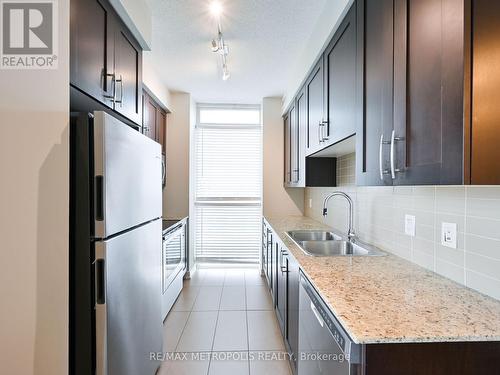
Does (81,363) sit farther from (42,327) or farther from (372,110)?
(372,110)

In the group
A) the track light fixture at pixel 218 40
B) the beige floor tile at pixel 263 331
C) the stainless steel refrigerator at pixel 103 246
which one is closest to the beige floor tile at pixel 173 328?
the beige floor tile at pixel 263 331

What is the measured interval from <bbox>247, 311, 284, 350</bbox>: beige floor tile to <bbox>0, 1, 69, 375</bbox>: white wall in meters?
1.60

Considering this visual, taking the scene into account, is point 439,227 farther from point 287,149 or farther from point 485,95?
point 287,149

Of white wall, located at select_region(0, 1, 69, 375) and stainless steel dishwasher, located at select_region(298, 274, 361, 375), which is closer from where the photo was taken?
stainless steel dishwasher, located at select_region(298, 274, 361, 375)

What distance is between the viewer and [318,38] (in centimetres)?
217

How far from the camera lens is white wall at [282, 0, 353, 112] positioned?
5.63 ft

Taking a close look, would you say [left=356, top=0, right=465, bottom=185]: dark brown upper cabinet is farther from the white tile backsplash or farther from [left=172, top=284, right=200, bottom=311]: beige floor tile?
[left=172, top=284, right=200, bottom=311]: beige floor tile

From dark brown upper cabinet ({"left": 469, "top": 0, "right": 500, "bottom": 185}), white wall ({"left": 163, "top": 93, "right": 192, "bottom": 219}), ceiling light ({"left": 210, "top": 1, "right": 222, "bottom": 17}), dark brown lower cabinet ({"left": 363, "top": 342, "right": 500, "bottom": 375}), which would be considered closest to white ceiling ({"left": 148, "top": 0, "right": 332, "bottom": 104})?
ceiling light ({"left": 210, "top": 1, "right": 222, "bottom": 17})

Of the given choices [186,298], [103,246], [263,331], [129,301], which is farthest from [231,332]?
[103,246]

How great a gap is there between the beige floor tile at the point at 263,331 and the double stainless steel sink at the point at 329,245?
870 mm

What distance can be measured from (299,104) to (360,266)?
2.05 metres

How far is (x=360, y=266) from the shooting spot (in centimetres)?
151

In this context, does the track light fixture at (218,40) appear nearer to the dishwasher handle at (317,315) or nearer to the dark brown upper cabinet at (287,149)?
the dark brown upper cabinet at (287,149)

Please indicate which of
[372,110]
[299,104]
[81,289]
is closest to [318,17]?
[299,104]
